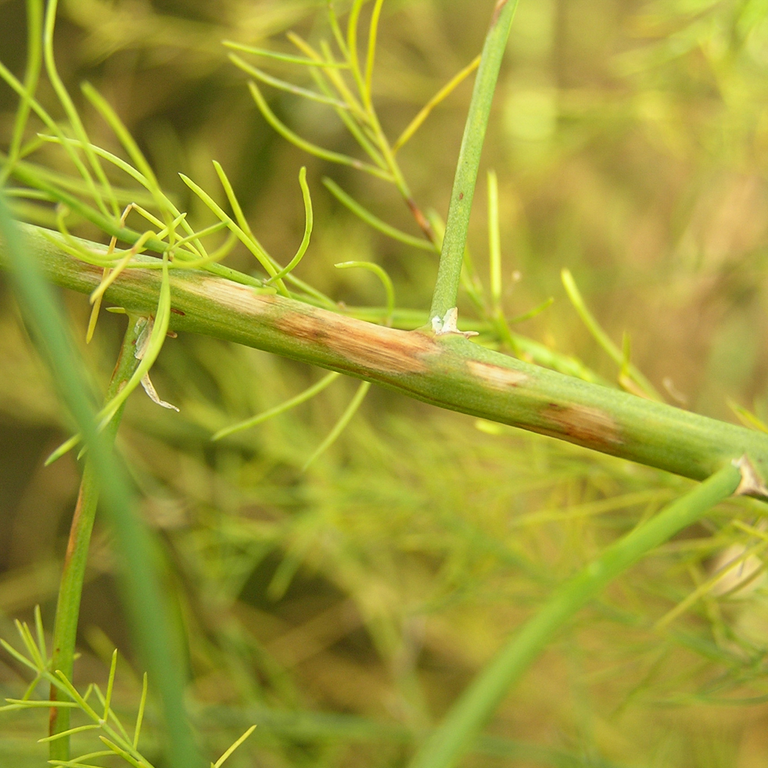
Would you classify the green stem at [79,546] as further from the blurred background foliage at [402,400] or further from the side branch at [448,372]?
the blurred background foliage at [402,400]

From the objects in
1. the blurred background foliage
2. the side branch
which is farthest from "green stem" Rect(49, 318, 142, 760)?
the blurred background foliage

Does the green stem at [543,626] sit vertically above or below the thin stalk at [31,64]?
below

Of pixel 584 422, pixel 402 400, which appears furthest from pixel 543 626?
pixel 402 400

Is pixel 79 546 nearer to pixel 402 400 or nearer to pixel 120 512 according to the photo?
pixel 120 512

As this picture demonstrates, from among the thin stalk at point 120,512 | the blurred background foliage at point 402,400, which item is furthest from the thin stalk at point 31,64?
the blurred background foliage at point 402,400

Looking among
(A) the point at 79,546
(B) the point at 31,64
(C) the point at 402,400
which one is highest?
(B) the point at 31,64

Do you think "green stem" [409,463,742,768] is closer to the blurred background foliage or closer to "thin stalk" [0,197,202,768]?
"thin stalk" [0,197,202,768]

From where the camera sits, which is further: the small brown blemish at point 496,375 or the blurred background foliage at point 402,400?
the blurred background foliage at point 402,400
